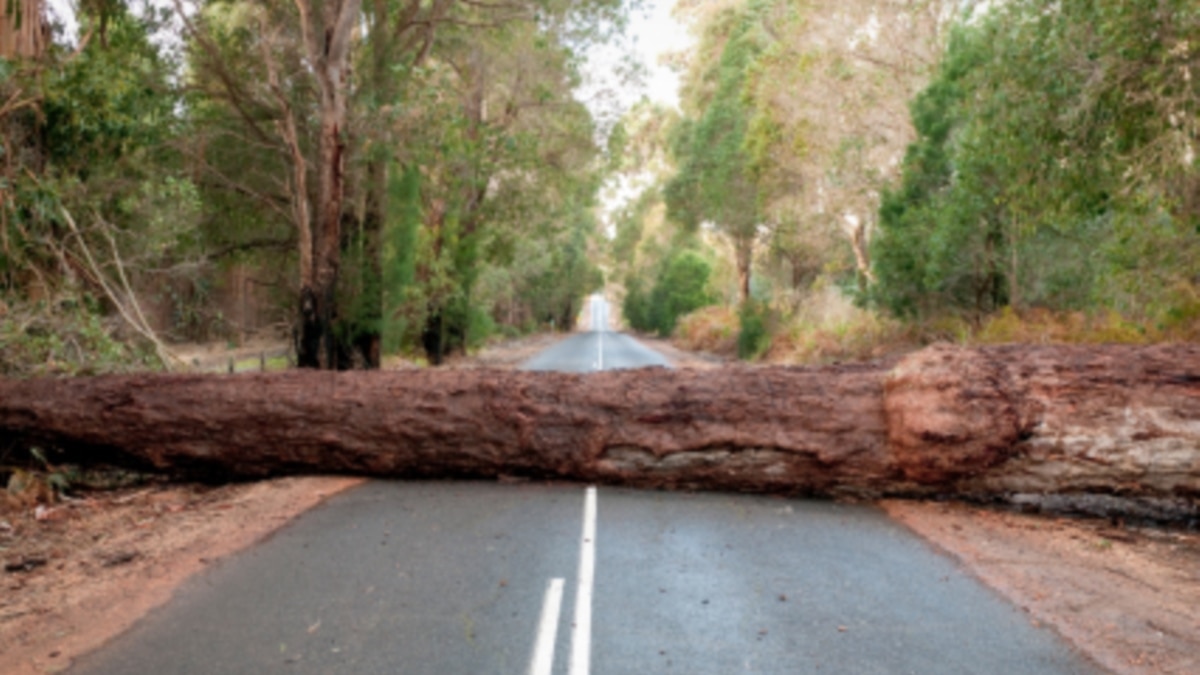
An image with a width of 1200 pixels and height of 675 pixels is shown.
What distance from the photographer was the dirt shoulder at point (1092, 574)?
15.7ft

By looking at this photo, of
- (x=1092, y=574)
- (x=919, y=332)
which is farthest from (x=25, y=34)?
(x=919, y=332)

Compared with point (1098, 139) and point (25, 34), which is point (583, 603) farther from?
point (25, 34)

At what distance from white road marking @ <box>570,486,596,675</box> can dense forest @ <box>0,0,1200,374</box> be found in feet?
22.2

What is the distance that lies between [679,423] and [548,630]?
4.09 metres

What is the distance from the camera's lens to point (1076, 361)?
8.03m

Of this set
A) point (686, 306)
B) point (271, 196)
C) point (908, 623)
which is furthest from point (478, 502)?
point (686, 306)

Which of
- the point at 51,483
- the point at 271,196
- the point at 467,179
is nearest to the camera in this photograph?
the point at 51,483

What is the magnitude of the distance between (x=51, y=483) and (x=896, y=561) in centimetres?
789

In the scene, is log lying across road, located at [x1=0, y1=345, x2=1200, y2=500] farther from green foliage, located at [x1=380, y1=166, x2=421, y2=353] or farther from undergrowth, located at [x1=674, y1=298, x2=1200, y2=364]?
green foliage, located at [x1=380, y1=166, x2=421, y2=353]

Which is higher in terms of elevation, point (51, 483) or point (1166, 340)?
point (1166, 340)

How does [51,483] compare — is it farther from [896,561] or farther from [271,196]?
[271,196]

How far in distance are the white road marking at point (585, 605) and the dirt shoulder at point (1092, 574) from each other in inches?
102

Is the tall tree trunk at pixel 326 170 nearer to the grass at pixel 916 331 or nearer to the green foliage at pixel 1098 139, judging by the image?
the grass at pixel 916 331

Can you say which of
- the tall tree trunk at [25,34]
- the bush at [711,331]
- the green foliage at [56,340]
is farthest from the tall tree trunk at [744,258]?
the green foliage at [56,340]
